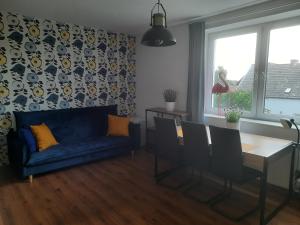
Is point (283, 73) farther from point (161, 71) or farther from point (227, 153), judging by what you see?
point (161, 71)

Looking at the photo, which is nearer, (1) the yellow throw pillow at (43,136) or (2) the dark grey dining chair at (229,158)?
(2) the dark grey dining chair at (229,158)

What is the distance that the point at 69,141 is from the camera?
3.70m

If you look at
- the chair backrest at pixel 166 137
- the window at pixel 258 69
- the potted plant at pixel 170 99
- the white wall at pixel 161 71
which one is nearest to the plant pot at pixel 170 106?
the potted plant at pixel 170 99

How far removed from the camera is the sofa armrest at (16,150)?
9.78 feet

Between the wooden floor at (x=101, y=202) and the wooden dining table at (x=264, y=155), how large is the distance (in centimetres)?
14

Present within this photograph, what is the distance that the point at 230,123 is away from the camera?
9.26ft

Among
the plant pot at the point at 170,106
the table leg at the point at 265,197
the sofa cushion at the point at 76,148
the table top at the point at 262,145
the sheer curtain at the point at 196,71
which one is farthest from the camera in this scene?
the plant pot at the point at 170,106

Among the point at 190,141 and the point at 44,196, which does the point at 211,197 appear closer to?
the point at 190,141

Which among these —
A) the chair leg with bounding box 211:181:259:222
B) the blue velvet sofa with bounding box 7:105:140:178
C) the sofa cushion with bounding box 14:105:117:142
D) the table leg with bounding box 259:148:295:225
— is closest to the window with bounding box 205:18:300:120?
the table leg with bounding box 259:148:295:225

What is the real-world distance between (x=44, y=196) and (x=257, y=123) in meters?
2.89

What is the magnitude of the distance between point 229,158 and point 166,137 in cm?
89

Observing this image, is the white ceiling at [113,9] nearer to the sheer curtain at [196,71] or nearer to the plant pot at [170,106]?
the sheer curtain at [196,71]

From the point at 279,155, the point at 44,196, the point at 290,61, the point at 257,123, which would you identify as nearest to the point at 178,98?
the point at 257,123

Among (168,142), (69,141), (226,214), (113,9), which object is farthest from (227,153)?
(69,141)
